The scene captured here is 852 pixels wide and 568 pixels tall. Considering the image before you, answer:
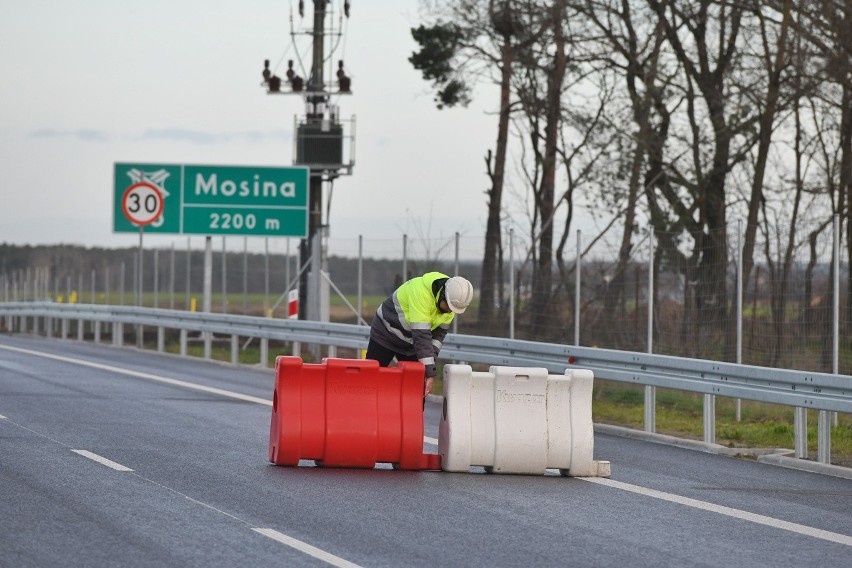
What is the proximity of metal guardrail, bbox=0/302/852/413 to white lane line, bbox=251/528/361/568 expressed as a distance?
576 cm

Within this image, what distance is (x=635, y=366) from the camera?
15.7 meters

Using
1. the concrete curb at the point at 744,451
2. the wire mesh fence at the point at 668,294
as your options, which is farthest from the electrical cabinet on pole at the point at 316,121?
the concrete curb at the point at 744,451

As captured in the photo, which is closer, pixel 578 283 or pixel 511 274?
pixel 578 283

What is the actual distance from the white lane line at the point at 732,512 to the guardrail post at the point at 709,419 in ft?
9.91

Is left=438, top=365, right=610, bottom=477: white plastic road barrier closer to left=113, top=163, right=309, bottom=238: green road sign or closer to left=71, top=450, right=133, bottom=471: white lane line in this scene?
left=71, top=450, right=133, bottom=471: white lane line

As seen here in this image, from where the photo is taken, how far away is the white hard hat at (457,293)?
39.4 ft

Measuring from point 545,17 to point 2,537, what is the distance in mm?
26189

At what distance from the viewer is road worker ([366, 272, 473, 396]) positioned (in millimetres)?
12086

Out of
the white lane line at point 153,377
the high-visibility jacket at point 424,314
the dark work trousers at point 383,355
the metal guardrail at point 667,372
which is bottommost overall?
the white lane line at point 153,377

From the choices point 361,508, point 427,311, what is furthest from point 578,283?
point 361,508

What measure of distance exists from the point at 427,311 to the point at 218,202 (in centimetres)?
1949

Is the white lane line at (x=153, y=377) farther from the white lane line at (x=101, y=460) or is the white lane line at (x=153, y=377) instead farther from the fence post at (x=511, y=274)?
the white lane line at (x=101, y=460)

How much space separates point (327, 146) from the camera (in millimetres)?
33625

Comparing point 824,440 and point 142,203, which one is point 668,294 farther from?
point 142,203
